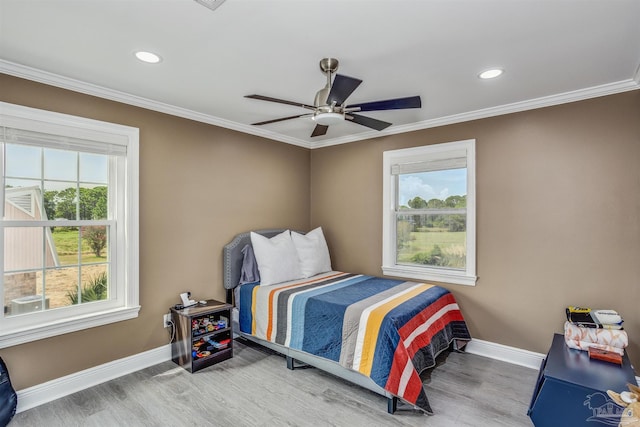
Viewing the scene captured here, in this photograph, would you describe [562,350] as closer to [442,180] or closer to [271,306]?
[442,180]

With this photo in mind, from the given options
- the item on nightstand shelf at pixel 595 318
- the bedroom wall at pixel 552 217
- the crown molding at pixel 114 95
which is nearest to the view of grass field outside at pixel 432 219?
the bedroom wall at pixel 552 217

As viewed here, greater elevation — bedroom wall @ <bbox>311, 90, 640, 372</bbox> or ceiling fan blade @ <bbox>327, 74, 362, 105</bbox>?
ceiling fan blade @ <bbox>327, 74, 362, 105</bbox>

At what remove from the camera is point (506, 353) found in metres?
3.16

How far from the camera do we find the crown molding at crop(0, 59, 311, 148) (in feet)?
7.73

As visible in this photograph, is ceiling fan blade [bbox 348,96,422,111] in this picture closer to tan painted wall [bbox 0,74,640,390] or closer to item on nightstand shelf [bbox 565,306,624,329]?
tan painted wall [bbox 0,74,640,390]

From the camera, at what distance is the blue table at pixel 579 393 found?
186 centimetres

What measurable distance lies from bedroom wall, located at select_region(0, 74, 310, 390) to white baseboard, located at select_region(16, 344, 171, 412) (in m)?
0.05

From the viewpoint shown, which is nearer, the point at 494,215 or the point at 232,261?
the point at 494,215

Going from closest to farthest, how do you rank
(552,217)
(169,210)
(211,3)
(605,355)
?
(211,3) → (605,355) → (552,217) → (169,210)

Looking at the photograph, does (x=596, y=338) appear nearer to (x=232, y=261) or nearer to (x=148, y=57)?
(x=232, y=261)

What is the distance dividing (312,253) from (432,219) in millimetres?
1459

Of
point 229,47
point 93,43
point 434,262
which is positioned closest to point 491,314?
point 434,262

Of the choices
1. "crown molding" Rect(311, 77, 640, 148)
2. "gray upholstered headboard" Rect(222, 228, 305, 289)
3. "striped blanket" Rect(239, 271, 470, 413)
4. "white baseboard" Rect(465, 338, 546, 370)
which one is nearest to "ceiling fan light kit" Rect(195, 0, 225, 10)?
"striped blanket" Rect(239, 271, 470, 413)

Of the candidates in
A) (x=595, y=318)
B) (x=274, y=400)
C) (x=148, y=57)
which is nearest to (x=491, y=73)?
(x=595, y=318)
